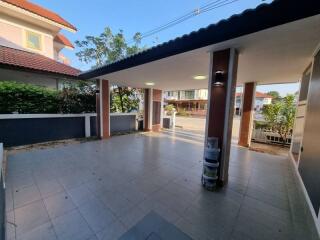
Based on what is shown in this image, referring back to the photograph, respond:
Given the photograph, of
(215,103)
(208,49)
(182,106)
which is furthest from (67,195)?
(182,106)

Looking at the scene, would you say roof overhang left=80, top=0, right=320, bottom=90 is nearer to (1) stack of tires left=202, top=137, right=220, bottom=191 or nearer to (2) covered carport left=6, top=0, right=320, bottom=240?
(2) covered carport left=6, top=0, right=320, bottom=240

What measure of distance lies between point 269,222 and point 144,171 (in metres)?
2.45

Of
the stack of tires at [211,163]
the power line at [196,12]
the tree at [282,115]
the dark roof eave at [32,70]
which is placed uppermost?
the power line at [196,12]

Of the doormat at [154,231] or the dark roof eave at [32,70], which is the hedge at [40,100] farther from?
the doormat at [154,231]

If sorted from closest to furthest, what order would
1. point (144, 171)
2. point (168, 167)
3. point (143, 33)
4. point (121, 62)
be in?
point (144, 171), point (168, 167), point (121, 62), point (143, 33)

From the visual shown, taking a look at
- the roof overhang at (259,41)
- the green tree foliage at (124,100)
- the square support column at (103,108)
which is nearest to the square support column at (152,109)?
the green tree foliage at (124,100)

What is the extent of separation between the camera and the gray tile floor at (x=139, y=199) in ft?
6.15

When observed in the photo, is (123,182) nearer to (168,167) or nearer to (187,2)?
(168,167)

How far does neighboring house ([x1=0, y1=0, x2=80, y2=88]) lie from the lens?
598 cm

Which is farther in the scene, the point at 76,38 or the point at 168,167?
the point at 76,38

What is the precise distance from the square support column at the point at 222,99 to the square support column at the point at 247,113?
366cm

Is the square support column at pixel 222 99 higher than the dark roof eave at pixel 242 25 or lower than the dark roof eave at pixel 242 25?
lower

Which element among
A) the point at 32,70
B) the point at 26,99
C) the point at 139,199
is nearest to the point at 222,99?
the point at 139,199

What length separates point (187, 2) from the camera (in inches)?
237
